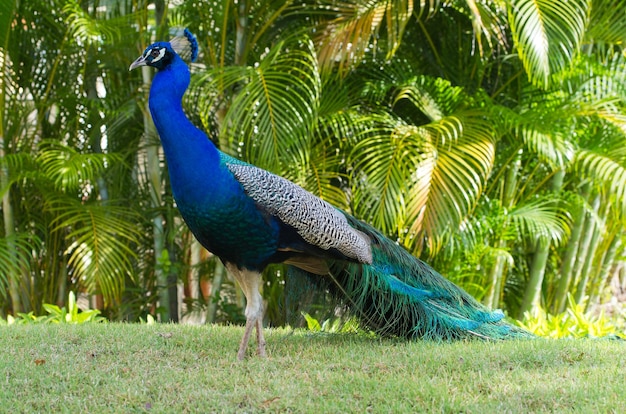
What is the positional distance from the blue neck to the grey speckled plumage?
17cm

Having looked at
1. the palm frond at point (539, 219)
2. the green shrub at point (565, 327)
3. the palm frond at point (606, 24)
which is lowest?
the green shrub at point (565, 327)

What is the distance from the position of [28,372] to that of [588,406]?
2.66 meters

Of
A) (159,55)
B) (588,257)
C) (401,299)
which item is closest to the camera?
(159,55)

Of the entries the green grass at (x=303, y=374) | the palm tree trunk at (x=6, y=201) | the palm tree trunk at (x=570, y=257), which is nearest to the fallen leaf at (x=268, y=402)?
the green grass at (x=303, y=374)

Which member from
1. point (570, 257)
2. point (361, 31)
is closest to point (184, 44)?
point (361, 31)

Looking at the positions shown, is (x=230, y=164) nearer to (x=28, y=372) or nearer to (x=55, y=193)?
(x=28, y=372)

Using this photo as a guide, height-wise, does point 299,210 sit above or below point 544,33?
below

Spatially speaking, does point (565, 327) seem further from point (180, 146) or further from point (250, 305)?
point (180, 146)

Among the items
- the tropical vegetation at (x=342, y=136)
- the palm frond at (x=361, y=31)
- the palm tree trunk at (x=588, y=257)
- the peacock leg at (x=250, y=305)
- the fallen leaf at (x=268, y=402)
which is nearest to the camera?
the fallen leaf at (x=268, y=402)

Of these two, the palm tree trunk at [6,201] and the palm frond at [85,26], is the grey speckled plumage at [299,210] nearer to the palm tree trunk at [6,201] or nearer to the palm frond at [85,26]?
the palm frond at [85,26]

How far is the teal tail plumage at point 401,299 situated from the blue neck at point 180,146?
103 cm

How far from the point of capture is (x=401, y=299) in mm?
4664

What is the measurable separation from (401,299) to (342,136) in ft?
8.31

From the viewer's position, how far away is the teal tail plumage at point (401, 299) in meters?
4.65
